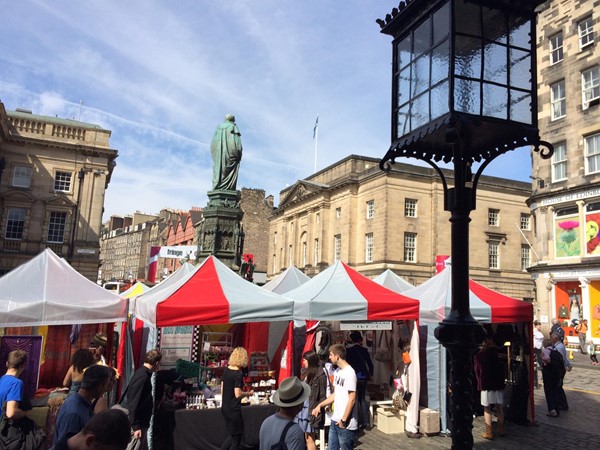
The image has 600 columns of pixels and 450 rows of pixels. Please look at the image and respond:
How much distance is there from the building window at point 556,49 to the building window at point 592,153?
16.5ft

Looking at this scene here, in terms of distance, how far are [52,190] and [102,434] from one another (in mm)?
37931

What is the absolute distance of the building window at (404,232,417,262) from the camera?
38.5m

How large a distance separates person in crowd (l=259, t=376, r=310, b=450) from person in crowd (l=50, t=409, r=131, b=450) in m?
1.65

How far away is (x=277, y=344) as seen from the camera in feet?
34.9

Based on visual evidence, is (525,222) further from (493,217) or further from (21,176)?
(21,176)

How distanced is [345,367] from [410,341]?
426cm

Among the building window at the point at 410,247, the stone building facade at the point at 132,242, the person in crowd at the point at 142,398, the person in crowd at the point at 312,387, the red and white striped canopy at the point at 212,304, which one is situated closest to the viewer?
the person in crowd at the point at 142,398

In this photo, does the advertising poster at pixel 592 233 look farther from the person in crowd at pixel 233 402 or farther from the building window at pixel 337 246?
the building window at pixel 337 246

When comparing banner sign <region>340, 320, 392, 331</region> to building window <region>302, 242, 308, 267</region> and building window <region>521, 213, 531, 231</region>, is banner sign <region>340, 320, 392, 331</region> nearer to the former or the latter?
building window <region>521, 213, 531, 231</region>

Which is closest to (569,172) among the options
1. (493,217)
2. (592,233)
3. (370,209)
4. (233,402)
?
(592,233)

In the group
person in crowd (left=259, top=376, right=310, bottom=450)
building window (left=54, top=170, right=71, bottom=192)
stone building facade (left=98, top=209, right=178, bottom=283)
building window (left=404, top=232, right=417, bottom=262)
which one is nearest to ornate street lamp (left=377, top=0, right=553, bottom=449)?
person in crowd (left=259, top=376, right=310, bottom=450)

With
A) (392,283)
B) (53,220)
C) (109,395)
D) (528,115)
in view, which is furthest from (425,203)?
(528,115)

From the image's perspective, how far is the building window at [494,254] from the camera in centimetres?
4012

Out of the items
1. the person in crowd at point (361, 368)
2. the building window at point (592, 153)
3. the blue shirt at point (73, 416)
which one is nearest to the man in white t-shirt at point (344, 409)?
the person in crowd at point (361, 368)
